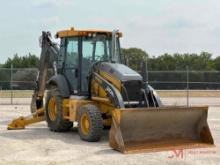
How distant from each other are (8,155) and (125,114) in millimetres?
2559

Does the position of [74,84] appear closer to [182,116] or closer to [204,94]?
[182,116]

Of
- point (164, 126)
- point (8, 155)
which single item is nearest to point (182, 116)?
point (164, 126)

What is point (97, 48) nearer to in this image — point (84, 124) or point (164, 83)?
point (84, 124)

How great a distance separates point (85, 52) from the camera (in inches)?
540

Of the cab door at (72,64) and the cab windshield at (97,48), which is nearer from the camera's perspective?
the cab windshield at (97,48)

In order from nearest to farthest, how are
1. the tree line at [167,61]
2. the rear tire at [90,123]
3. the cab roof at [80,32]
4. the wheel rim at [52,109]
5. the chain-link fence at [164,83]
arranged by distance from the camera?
1. the rear tire at [90,123]
2. the cab roof at [80,32]
3. the wheel rim at [52,109]
4. the chain-link fence at [164,83]
5. the tree line at [167,61]

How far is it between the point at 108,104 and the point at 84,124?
0.78 metres

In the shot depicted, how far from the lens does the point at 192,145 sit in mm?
11609

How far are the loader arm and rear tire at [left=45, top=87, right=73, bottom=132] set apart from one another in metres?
1.32

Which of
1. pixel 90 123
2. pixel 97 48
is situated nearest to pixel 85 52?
pixel 97 48

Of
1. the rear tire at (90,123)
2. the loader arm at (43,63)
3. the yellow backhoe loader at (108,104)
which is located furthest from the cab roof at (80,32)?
the rear tire at (90,123)

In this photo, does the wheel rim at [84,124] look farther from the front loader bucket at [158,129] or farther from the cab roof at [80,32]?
the cab roof at [80,32]

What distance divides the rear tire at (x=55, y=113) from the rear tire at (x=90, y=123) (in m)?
1.37

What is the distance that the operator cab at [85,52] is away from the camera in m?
13.7
